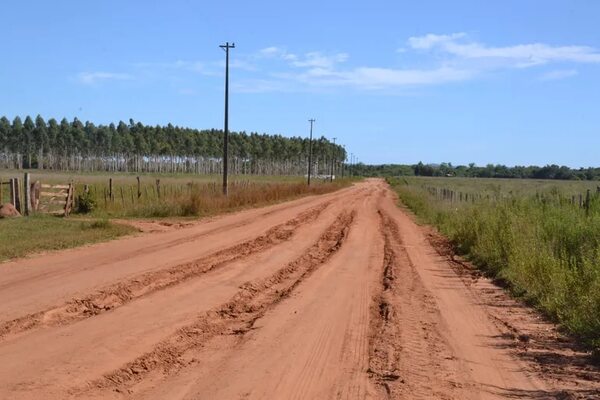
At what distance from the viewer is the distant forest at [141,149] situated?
13162 cm

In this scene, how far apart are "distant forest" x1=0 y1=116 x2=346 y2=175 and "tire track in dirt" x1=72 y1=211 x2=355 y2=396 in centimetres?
12675

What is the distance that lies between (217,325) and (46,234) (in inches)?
466

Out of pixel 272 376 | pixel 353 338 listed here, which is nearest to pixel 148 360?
pixel 272 376

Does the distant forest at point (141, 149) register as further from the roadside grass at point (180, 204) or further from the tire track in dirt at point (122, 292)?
the tire track in dirt at point (122, 292)

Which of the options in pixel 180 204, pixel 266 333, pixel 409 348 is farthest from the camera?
pixel 180 204

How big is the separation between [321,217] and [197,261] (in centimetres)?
1599

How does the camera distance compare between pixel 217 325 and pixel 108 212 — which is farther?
pixel 108 212

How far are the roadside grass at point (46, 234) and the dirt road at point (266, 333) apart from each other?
1.27 m

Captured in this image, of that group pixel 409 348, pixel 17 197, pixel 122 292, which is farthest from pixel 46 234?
pixel 409 348

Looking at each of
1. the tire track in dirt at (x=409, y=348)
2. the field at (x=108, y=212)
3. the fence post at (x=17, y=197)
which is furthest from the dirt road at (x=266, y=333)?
the fence post at (x=17, y=197)

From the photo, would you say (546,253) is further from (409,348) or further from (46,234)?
(46,234)

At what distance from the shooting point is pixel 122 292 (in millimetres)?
10094

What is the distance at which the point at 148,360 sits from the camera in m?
6.58

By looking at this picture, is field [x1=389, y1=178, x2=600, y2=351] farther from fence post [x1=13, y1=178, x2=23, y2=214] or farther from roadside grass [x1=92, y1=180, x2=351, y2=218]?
fence post [x1=13, y1=178, x2=23, y2=214]
